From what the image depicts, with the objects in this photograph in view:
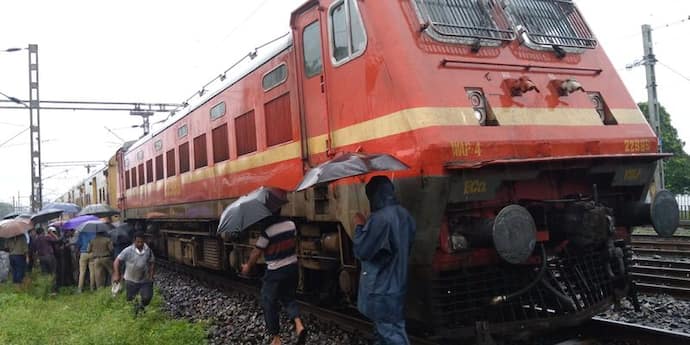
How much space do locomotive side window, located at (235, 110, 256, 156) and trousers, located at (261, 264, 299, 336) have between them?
2.11 meters

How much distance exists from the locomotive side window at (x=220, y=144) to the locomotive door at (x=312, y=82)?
2.83 metres

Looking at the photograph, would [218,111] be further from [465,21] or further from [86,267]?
[465,21]

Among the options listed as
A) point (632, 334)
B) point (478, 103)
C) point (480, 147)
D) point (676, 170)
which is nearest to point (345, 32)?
point (478, 103)

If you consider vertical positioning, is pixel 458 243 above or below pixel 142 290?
above

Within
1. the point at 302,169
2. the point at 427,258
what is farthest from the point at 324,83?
the point at 427,258

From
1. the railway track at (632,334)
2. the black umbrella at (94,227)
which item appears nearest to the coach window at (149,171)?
the black umbrella at (94,227)

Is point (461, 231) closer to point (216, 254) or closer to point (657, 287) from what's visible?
point (657, 287)

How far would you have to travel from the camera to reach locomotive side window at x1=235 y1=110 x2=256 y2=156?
780 centimetres

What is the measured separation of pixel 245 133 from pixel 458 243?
13.5ft

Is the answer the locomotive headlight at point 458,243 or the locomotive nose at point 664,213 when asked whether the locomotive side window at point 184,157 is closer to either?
the locomotive headlight at point 458,243

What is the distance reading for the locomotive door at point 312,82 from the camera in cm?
596

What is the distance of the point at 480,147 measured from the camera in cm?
486

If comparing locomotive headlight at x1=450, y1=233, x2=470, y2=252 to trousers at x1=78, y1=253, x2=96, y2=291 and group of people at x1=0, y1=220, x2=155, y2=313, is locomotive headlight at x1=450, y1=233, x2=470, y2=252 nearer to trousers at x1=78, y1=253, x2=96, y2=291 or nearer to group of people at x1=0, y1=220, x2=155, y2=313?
group of people at x1=0, y1=220, x2=155, y2=313

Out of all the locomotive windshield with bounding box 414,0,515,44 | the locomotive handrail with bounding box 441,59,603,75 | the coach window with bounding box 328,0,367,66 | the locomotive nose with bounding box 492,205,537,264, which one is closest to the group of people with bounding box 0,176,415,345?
the locomotive nose with bounding box 492,205,537,264
